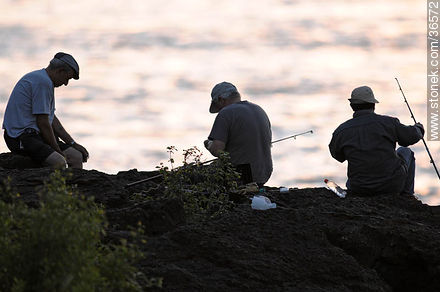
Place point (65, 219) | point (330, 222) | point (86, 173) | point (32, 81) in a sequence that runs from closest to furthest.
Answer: point (65, 219), point (330, 222), point (86, 173), point (32, 81)

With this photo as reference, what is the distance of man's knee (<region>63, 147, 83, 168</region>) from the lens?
37.4ft

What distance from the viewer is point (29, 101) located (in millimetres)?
10898

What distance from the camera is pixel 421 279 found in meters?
7.63

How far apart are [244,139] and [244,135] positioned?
49mm

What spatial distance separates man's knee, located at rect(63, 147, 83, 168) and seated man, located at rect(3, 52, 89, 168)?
27 cm

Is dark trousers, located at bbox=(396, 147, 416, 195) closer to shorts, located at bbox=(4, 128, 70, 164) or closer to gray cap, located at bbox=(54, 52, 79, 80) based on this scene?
gray cap, located at bbox=(54, 52, 79, 80)

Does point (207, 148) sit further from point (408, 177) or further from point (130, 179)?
point (408, 177)

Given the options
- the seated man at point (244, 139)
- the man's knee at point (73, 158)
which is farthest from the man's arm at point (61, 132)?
the seated man at point (244, 139)

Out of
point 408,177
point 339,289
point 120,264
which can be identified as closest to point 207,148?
point 408,177

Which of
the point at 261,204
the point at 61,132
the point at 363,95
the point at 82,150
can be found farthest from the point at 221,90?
the point at 261,204

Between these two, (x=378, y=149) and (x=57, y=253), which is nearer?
(x=57, y=253)

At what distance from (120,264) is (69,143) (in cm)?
689

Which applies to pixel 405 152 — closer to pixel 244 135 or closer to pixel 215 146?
pixel 244 135

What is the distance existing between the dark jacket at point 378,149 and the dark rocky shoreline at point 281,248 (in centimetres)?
245
